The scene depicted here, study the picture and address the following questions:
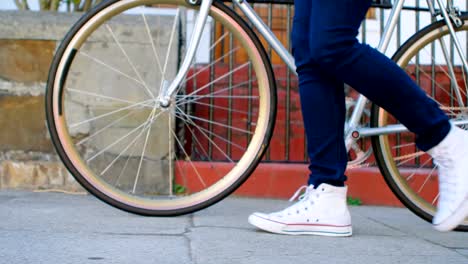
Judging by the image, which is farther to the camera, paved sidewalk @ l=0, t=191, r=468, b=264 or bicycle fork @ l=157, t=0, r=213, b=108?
bicycle fork @ l=157, t=0, r=213, b=108

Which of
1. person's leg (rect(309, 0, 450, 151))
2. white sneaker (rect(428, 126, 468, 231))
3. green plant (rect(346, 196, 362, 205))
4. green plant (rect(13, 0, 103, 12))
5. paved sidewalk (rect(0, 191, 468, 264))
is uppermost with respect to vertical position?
green plant (rect(13, 0, 103, 12))

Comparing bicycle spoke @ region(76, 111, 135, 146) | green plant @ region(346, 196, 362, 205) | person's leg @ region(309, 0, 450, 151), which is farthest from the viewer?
green plant @ region(346, 196, 362, 205)

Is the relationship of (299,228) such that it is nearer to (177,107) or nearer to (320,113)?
(320,113)

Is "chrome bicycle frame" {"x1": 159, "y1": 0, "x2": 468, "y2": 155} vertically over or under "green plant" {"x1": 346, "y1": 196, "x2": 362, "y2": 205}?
over

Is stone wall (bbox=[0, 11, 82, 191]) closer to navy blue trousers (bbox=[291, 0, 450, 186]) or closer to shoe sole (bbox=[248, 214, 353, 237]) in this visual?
shoe sole (bbox=[248, 214, 353, 237])

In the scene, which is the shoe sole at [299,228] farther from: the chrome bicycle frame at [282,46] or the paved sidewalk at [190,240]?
the chrome bicycle frame at [282,46]

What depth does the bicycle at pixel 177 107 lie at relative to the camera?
2.54 meters

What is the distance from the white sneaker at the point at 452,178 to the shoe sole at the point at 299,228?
37cm

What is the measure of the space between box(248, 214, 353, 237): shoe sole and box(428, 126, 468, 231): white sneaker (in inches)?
14.7

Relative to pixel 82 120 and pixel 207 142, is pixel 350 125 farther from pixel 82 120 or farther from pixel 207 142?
pixel 82 120

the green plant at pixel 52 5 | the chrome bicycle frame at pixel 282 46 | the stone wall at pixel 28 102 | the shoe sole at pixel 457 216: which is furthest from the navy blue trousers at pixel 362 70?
the green plant at pixel 52 5

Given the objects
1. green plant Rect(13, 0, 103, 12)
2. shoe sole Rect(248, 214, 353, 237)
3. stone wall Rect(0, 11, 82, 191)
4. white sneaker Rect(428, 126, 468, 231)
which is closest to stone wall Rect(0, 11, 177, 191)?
stone wall Rect(0, 11, 82, 191)

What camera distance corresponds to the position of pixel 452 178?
6.66ft

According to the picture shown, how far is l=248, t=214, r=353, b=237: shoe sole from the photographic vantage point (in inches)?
90.1
